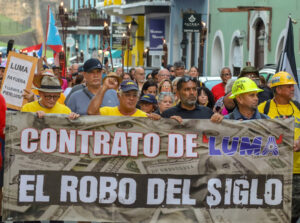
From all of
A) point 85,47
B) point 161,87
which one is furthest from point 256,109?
point 85,47

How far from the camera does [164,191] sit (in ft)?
25.5

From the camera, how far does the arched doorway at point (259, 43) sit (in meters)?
27.3

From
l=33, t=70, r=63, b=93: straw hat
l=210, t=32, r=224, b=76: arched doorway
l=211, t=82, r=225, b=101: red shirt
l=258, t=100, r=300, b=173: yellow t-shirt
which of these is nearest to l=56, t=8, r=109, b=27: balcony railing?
l=210, t=32, r=224, b=76: arched doorway

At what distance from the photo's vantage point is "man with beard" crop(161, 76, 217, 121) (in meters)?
8.42

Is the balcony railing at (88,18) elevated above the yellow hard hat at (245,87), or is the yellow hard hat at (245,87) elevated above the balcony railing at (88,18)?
the yellow hard hat at (245,87)

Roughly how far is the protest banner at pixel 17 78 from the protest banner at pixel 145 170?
2.70 meters

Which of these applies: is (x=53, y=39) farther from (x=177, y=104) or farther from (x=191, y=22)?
(x=177, y=104)

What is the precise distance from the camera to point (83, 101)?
9312 millimetres

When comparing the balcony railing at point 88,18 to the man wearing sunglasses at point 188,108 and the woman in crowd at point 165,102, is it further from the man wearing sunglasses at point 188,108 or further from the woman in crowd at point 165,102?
the man wearing sunglasses at point 188,108

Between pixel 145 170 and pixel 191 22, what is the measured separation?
23955 millimetres

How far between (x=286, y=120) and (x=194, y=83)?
1.15 meters

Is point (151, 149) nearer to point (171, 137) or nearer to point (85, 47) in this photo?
point (171, 137)

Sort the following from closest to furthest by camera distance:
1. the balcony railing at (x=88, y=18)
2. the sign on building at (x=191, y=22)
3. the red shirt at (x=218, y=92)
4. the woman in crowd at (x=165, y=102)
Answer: the woman in crowd at (x=165, y=102) → the red shirt at (x=218, y=92) → the sign on building at (x=191, y=22) → the balcony railing at (x=88, y=18)

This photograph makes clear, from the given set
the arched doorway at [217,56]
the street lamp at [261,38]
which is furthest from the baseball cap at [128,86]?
the arched doorway at [217,56]
